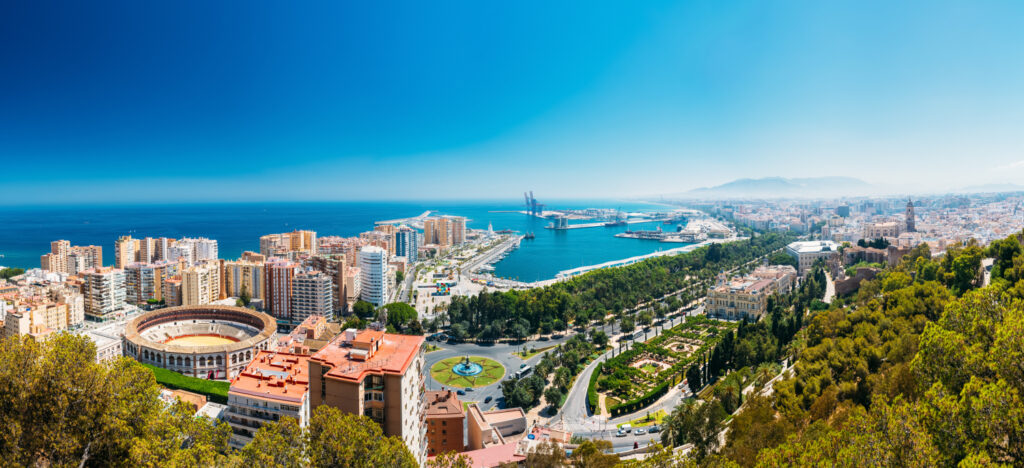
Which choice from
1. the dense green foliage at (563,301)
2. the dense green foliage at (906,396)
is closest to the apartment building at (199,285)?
the dense green foliage at (563,301)

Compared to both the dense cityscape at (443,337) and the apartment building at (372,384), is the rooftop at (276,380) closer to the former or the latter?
the dense cityscape at (443,337)

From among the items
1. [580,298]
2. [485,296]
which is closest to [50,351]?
[485,296]

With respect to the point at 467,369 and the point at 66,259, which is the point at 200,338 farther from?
the point at 66,259

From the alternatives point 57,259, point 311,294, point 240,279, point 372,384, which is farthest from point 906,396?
point 57,259

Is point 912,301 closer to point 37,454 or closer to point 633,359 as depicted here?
point 633,359

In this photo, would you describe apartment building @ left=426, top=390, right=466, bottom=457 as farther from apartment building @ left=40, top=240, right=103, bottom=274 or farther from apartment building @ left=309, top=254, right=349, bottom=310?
apartment building @ left=40, top=240, right=103, bottom=274

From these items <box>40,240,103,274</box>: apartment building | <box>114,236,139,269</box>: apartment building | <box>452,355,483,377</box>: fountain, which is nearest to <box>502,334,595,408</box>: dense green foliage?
<box>452,355,483,377</box>: fountain
